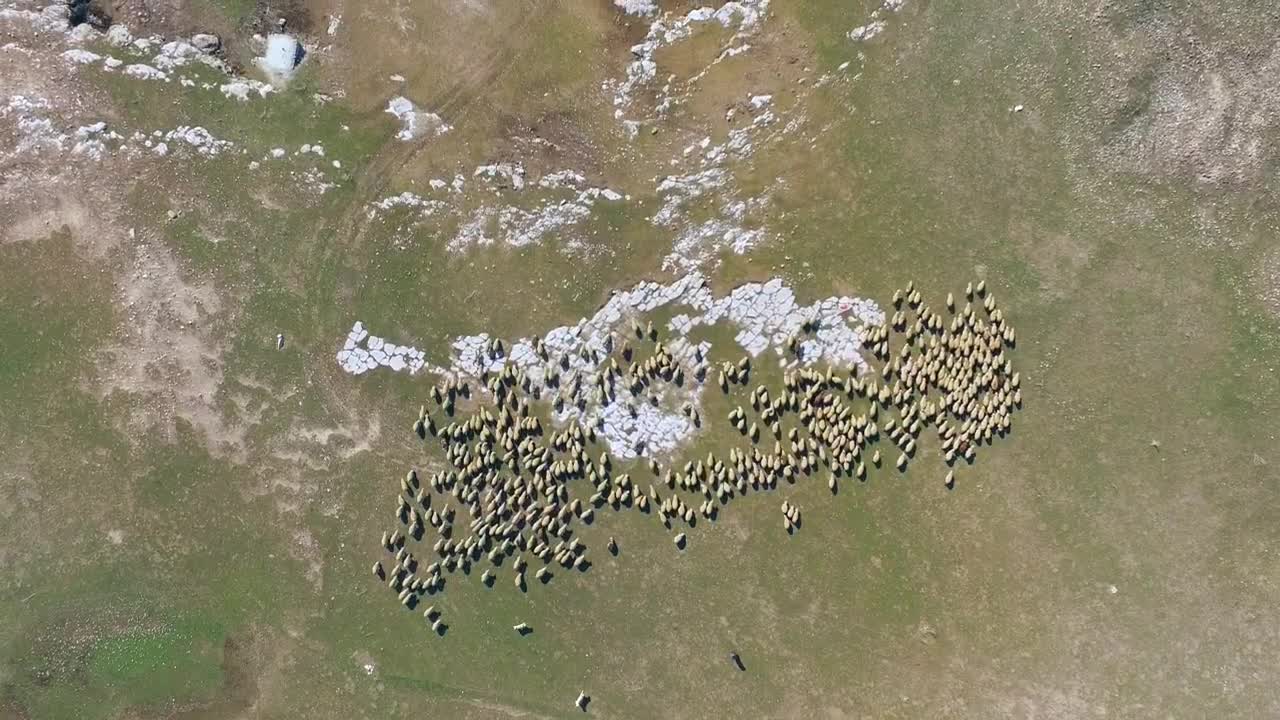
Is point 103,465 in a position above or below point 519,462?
above

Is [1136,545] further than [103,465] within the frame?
No

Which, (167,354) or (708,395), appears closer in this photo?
(708,395)

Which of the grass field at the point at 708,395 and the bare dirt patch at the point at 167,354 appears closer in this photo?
the grass field at the point at 708,395

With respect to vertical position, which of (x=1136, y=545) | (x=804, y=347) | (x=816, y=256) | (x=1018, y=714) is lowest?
(x=1018, y=714)

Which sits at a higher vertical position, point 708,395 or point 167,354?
point 167,354

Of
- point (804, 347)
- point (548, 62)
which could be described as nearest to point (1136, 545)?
point (804, 347)

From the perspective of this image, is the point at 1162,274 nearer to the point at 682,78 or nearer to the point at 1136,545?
the point at 1136,545

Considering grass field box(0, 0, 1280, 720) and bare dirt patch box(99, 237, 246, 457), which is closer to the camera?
grass field box(0, 0, 1280, 720)
